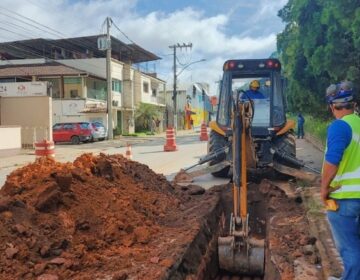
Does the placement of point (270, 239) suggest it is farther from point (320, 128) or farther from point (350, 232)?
point (320, 128)

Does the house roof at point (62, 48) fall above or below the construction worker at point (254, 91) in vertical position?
above

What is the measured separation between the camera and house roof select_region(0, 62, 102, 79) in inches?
1628

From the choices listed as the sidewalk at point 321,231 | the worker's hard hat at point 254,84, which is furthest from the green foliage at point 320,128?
the sidewalk at point 321,231

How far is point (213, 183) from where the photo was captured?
11500mm

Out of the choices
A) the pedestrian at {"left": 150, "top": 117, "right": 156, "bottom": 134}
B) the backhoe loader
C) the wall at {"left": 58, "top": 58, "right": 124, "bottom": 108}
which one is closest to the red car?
the wall at {"left": 58, "top": 58, "right": 124, "bottom": 108}

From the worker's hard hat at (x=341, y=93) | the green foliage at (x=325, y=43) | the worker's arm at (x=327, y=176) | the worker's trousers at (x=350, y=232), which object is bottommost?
the worker's trousers at (x=350, y=232)

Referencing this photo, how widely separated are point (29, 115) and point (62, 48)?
76.6 ft

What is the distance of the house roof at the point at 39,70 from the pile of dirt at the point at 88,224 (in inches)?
1347

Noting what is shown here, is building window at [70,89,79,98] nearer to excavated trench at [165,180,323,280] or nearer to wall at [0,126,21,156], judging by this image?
wall at [0,126,21,156]

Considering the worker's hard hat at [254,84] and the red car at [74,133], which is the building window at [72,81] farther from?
the worker's hard hat at [254,84]

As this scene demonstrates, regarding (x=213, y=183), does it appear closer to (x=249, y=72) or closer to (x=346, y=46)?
(x=249, y=72)

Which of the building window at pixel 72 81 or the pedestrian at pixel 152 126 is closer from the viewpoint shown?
the building window at pixel 72 81

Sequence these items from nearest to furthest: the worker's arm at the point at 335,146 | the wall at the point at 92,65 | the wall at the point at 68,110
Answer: the worker's arm at the point at 335,146, the wall at the point at 68,110, the wall at the point at 92,65

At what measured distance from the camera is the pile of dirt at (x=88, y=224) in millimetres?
5242
